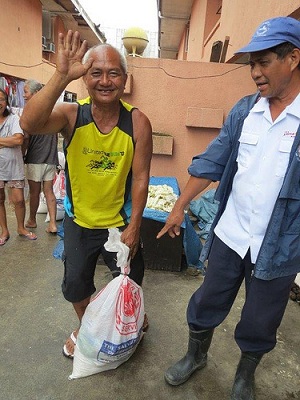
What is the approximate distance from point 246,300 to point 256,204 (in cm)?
55

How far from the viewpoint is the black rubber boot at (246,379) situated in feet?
5.89

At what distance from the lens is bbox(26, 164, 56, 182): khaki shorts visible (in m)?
3.88

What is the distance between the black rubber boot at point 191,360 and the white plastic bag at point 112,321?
313 mm

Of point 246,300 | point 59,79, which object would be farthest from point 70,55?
point 246,300

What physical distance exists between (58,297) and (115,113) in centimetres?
175

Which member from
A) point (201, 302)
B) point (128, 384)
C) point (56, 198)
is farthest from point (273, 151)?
point (56, 198)

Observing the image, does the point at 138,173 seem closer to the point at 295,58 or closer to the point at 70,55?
the point at 70,55

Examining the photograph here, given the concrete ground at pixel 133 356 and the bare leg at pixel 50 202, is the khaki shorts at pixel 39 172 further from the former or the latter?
the concrete ground at pixel 133 356

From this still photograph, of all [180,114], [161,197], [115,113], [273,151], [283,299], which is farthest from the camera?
[180,114]

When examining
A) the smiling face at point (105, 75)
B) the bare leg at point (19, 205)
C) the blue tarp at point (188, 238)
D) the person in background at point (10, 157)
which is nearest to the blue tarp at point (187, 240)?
the blue tarp at point (188, 238)

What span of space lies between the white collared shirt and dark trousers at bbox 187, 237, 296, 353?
0.11m

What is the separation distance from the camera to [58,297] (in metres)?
2.73

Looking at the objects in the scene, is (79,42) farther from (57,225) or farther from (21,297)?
(57,225)

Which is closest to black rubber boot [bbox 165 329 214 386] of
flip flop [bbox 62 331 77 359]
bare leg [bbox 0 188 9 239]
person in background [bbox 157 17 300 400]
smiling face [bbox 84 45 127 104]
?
person in background [bbox 157 17 300 400]
